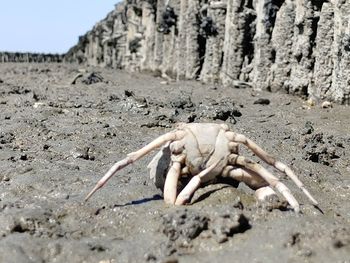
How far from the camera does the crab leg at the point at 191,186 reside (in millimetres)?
5027

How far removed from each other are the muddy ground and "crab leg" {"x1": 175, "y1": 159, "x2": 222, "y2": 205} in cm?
7

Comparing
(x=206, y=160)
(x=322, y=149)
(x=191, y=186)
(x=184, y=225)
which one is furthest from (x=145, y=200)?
(x=322, y=149)

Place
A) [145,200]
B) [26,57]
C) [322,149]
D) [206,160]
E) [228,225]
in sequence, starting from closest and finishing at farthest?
[228,225] → [206,160] → [145,200] → [322,149] → [26,57]

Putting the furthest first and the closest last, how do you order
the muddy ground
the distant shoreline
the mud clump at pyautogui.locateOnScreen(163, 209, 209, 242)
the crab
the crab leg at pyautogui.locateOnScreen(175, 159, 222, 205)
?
the distant shoreline → the crab → the crab leg at pyautogui.locateOnScreen(175, 159, 222, 205) → the mud clump at pyautogui.locateOnScreen(163, 209, 209, 242) → the muddy ground

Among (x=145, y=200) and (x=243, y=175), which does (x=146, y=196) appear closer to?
(x=145, y=200)

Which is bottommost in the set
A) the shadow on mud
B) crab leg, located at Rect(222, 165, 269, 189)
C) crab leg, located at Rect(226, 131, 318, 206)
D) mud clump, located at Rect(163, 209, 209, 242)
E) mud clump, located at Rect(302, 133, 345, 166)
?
mud clump, located at Rect(302, 133, 345, 166)

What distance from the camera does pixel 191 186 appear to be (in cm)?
508

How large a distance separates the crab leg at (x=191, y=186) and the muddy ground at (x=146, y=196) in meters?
0.07

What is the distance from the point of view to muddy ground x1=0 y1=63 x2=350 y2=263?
13.7ft

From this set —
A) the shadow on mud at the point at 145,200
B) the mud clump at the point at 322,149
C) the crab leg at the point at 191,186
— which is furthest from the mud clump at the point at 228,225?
the mud clump at the point at 322,149

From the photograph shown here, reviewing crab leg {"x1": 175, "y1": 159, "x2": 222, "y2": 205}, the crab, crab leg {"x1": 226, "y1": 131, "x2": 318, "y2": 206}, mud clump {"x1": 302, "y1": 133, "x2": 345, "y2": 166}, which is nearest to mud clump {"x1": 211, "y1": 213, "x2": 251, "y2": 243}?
crab leg {"x1": 175, "y1": 159, "x2": 222, "y2": 205}

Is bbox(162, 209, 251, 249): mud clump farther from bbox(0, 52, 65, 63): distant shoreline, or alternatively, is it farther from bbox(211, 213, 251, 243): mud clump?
bbox(0, 52, 65, 63): distant shoreline

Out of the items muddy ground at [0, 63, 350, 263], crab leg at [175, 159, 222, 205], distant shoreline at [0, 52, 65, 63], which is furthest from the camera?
distant shoreline at [0, 52, 65, 63]

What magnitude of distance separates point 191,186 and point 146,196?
21.8 inches
